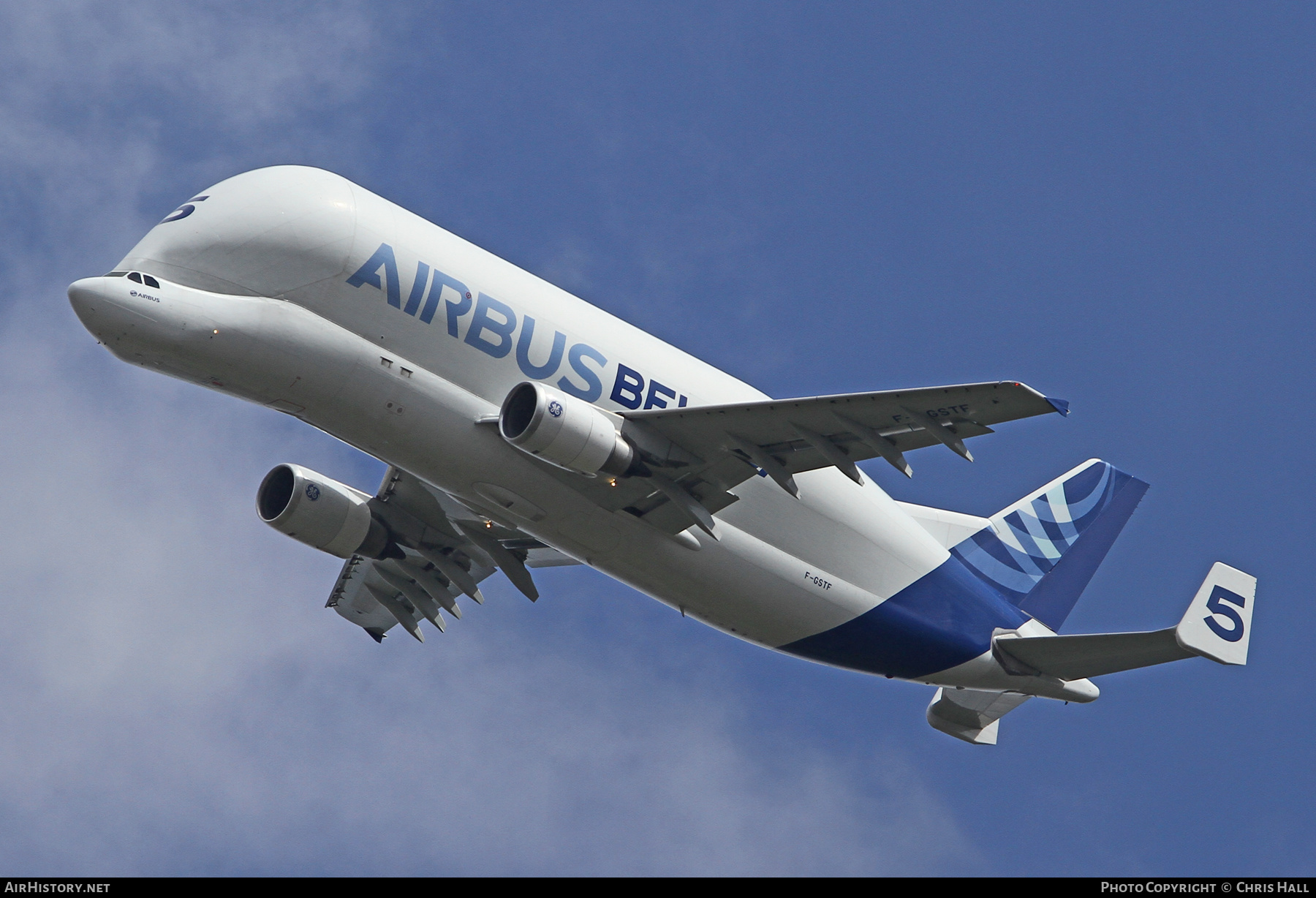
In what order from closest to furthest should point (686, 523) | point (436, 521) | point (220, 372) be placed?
point (220, 372) < point (686, 523) < point (436, 521)

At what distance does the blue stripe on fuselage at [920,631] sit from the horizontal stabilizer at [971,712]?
2885 mm

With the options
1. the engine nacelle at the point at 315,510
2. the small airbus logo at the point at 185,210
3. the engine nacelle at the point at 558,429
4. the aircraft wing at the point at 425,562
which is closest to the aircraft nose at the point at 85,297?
the small airbus logo at the point at 185,210

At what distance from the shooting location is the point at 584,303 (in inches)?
1227

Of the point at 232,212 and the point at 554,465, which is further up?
the point at 232,212

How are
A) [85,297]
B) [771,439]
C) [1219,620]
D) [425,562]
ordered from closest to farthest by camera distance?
1. [85,297]
2. [771,439]
3. [1219,620]
4. [425,562]

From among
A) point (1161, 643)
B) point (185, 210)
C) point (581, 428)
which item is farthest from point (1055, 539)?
point (185, 210)

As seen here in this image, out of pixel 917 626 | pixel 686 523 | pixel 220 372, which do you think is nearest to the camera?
pixel 220 372

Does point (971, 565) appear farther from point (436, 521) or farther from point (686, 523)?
point (436, 521)

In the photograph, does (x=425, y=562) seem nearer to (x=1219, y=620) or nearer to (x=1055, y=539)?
(x=1055, y=539)

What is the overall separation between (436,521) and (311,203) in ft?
33.7

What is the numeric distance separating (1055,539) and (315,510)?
733 inches

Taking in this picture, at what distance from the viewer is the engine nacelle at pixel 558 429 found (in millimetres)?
27812

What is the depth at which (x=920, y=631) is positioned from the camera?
34094mm

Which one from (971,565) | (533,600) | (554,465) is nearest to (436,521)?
(533,600)
